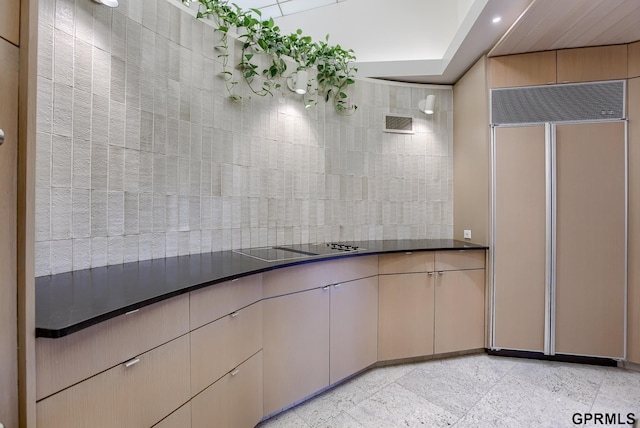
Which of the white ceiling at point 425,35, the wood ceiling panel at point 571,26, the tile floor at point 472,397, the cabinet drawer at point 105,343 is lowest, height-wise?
the tile floor at point 472,397

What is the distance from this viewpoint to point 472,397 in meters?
1.98

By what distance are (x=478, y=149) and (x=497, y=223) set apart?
2.26ft

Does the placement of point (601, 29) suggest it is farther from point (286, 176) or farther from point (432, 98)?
point (286, 176)

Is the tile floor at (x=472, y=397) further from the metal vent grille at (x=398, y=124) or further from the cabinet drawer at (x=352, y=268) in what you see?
the metal vent grille at (x=398, y=124)

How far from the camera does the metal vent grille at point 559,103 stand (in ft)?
7.65

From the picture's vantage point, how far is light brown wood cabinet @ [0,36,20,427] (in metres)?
0.66

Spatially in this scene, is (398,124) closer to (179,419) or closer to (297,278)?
(297,278)

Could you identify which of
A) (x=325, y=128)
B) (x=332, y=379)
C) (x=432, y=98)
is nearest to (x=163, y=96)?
(x=325, y=128)

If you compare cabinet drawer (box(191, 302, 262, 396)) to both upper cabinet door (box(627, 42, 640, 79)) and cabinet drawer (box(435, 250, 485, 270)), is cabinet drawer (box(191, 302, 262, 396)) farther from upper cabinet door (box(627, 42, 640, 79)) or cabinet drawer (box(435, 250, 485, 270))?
upper cabinet door (box(627, 42, 640, 79))

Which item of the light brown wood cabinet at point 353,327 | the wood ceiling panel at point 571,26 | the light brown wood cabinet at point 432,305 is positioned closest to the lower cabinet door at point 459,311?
the light brown wood cabinet at point 432,305

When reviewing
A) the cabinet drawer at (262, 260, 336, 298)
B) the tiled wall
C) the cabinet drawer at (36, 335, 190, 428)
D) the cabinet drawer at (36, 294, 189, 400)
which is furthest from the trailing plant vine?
the cabinet drawer at (36, 335, 190, 428)

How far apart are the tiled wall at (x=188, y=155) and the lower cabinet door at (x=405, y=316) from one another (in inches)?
26.1

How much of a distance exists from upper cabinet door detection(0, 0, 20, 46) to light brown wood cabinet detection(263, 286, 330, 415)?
1.41 metres

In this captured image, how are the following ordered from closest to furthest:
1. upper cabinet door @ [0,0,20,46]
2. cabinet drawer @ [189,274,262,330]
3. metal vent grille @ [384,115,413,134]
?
upper cabinet door @ [0,0,20,46] < cabinet drawer @ [189,274,262,330] < metal vent grille @ [384,115,413,134]
